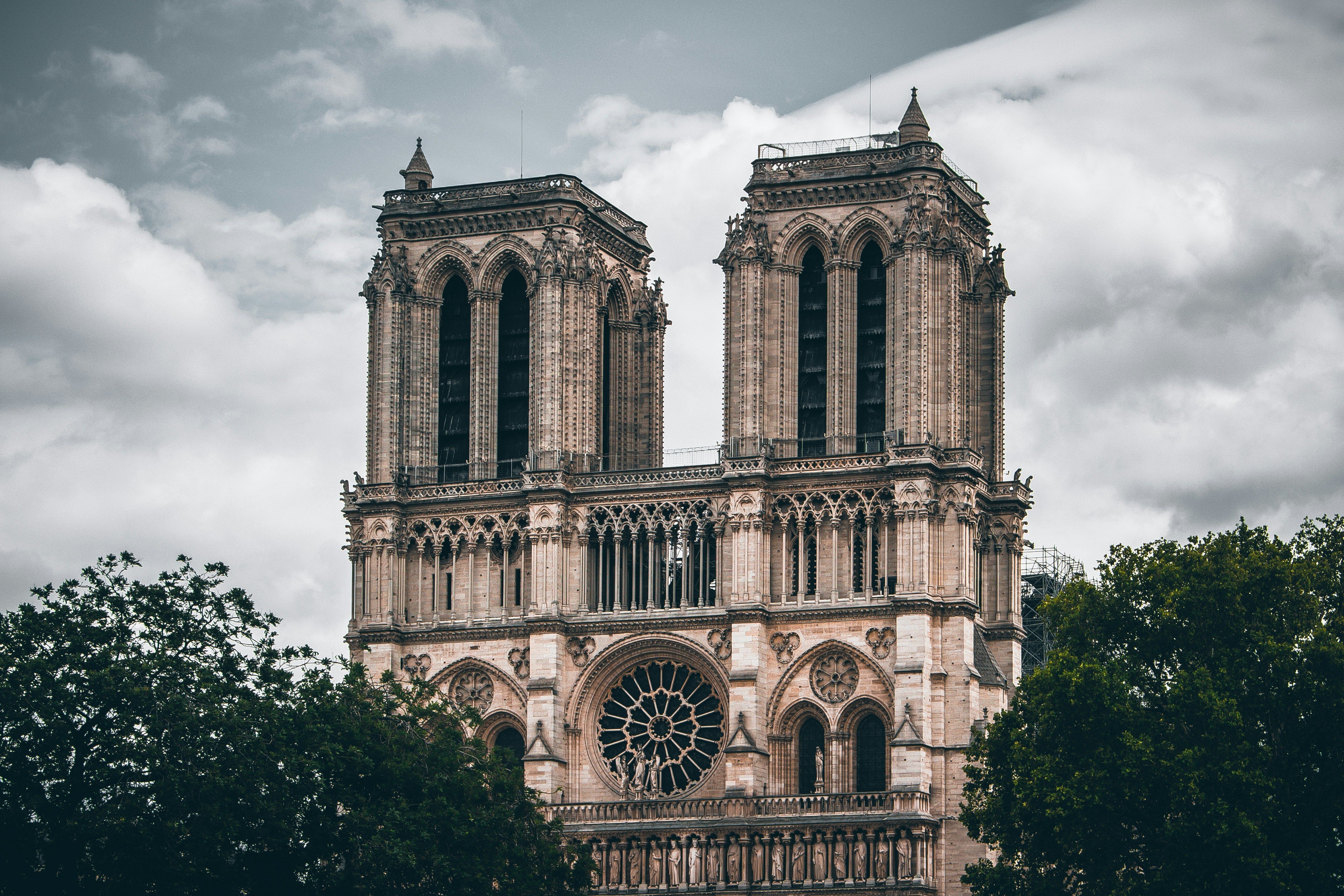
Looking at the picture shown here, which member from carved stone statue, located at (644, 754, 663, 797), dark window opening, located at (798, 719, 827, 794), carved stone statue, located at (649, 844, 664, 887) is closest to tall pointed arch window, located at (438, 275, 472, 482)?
carved stone statue, located at (644, 754, 663, 797)

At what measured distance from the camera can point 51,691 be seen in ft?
244

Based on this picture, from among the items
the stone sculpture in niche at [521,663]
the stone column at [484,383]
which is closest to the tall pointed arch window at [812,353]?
the stone column at [484,383]

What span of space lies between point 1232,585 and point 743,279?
2495 cm

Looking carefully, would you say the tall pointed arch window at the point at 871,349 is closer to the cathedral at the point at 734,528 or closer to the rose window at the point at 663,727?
the cathedral at the point at 734,528

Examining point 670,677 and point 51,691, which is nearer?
point 51,691

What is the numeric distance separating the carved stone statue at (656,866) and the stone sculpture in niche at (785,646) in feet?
24.9

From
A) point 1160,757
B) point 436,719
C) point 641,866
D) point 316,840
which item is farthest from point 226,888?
point 1160,757

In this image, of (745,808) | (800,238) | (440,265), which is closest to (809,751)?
(745,808)

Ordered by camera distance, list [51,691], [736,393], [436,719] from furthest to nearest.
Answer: [736,393]
[436,719]
[51,691]

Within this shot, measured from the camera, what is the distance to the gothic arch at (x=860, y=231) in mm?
96938

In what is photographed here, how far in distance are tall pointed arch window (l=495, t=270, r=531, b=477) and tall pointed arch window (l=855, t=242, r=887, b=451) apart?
12699 millimetres

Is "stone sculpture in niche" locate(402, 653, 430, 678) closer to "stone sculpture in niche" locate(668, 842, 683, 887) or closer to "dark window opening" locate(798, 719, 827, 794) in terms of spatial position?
"stone sculpture in niche" locate(668, 842, 683, 887)

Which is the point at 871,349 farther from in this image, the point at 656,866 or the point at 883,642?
the point at 656,866

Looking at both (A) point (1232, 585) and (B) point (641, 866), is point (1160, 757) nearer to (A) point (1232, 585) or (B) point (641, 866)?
(A) point (1232, 585)
